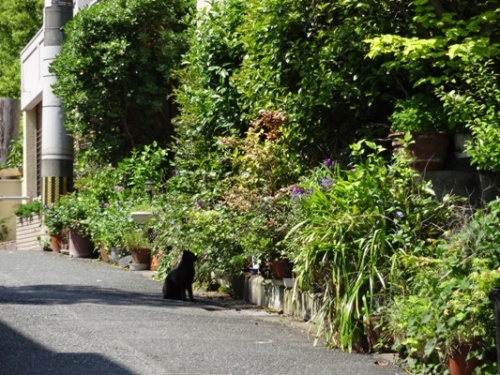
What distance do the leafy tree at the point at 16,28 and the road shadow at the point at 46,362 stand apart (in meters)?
31.0

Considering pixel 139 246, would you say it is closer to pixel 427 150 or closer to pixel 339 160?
pixel 339 160

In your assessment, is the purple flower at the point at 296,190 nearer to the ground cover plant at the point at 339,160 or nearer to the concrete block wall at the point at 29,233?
the ground cover plant at the point at 339,160

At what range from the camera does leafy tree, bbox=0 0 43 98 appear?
38875mm

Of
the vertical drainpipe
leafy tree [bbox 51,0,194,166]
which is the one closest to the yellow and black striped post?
the vertical drainpipe

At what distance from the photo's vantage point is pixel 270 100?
13.3m

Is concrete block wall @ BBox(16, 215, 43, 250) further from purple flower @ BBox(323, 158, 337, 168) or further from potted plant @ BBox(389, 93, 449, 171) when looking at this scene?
potted plant @ BBox(389, 93, 449, 171)

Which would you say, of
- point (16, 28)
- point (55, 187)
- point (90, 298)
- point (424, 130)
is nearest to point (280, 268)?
point (90, 298)

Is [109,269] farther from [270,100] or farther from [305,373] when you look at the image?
[305,373]

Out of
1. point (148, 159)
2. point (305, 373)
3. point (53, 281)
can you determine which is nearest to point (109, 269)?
point (53, 281)

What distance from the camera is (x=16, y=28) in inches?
1548

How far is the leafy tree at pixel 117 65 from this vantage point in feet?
73.3

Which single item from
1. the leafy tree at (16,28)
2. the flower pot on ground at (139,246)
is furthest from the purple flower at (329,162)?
the leafy tree at (16,28)

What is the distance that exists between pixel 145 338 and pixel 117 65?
1358 cm

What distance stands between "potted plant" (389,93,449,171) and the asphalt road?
2.15m
